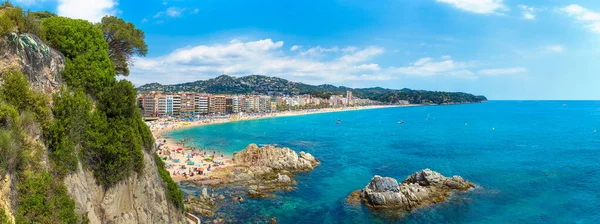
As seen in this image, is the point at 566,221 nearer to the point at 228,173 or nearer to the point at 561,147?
the point at 228,173

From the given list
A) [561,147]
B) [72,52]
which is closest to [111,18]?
[72,52]

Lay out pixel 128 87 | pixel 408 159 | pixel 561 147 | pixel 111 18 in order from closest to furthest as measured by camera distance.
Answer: pixel 128 87
pixel 111 18
pixel 408 159
pixel 561 147

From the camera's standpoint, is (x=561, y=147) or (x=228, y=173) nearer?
(x=228, y=173)

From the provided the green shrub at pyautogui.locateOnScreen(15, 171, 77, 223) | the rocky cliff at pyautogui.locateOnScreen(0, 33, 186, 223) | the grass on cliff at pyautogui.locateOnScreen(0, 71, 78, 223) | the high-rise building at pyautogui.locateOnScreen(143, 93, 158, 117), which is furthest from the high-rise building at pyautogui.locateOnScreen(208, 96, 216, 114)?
the green shrub at pyautogui.locateOnScreen(15, 171, 77, 223)

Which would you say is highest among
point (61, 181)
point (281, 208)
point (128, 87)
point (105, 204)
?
point (128, 87)

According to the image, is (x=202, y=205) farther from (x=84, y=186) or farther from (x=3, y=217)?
(x=3, y=217)

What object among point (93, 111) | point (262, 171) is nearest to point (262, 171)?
point (262, 171)

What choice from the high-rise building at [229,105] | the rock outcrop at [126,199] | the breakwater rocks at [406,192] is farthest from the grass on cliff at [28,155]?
the high-rise building at [229,105]
